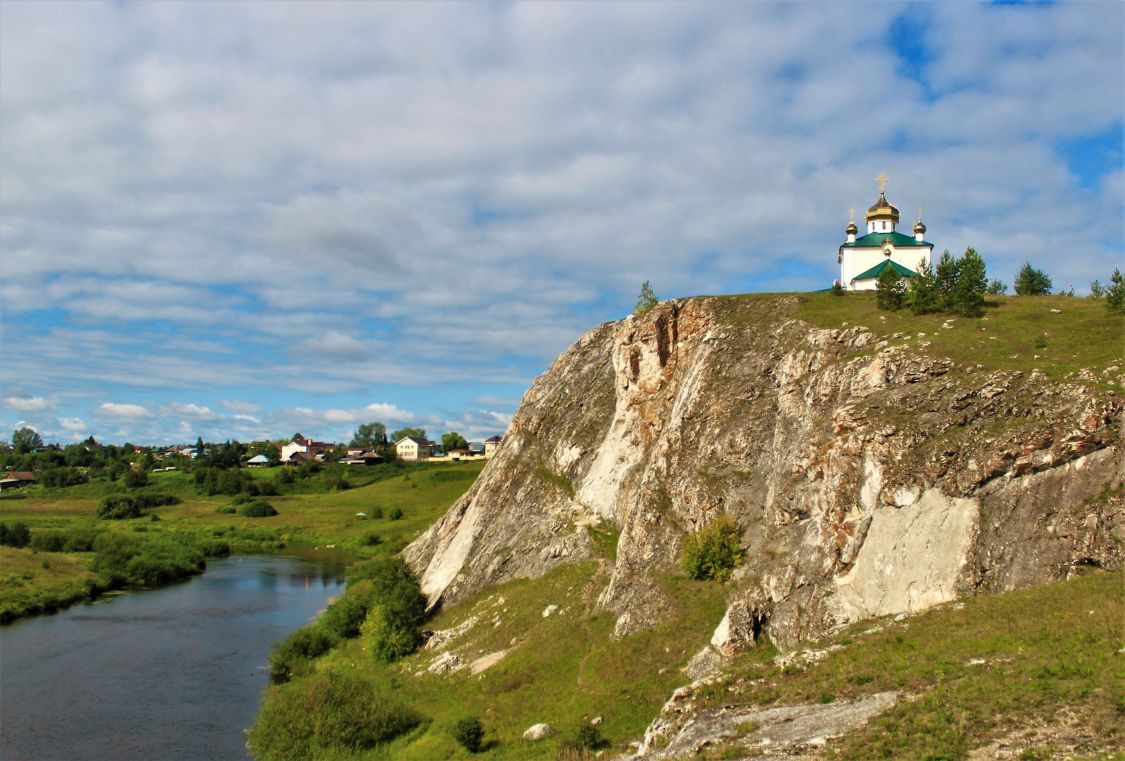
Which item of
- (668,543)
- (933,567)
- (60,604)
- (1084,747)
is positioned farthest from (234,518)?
(1084,747)

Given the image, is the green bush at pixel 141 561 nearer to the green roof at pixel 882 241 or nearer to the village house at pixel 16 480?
the green roof at pixel 882 241

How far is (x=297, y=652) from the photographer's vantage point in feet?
171

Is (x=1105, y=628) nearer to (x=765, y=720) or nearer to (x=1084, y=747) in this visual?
(x=1084, y=747)

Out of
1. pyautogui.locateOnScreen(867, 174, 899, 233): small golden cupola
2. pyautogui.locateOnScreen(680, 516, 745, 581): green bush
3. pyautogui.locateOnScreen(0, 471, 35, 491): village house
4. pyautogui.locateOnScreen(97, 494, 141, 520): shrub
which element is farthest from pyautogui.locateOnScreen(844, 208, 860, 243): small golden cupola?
pyautogui.locateOnScreen(0, 471, 35, 491): village house

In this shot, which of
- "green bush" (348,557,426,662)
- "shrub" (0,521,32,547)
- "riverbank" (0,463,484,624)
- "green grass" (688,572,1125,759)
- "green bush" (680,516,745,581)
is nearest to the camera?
"green grass" (688,572,1125,759)

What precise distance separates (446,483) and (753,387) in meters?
98.6

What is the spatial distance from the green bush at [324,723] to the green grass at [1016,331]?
31673mm

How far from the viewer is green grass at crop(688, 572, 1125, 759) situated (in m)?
17.9

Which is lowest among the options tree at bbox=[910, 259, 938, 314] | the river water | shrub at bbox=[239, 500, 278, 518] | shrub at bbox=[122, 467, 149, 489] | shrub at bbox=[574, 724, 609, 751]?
the river water

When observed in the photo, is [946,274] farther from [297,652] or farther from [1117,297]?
[297,652]

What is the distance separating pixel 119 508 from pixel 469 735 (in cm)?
11881

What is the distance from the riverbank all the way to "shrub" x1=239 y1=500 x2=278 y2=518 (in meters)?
1.42

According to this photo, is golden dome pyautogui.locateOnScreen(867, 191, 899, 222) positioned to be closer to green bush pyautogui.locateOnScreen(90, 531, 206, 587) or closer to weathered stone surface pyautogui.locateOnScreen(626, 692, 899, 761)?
weathered stone surface pyautogui.locateOnScreen(626, 692, 899, 761)

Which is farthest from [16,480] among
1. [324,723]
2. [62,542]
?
[324,723]
